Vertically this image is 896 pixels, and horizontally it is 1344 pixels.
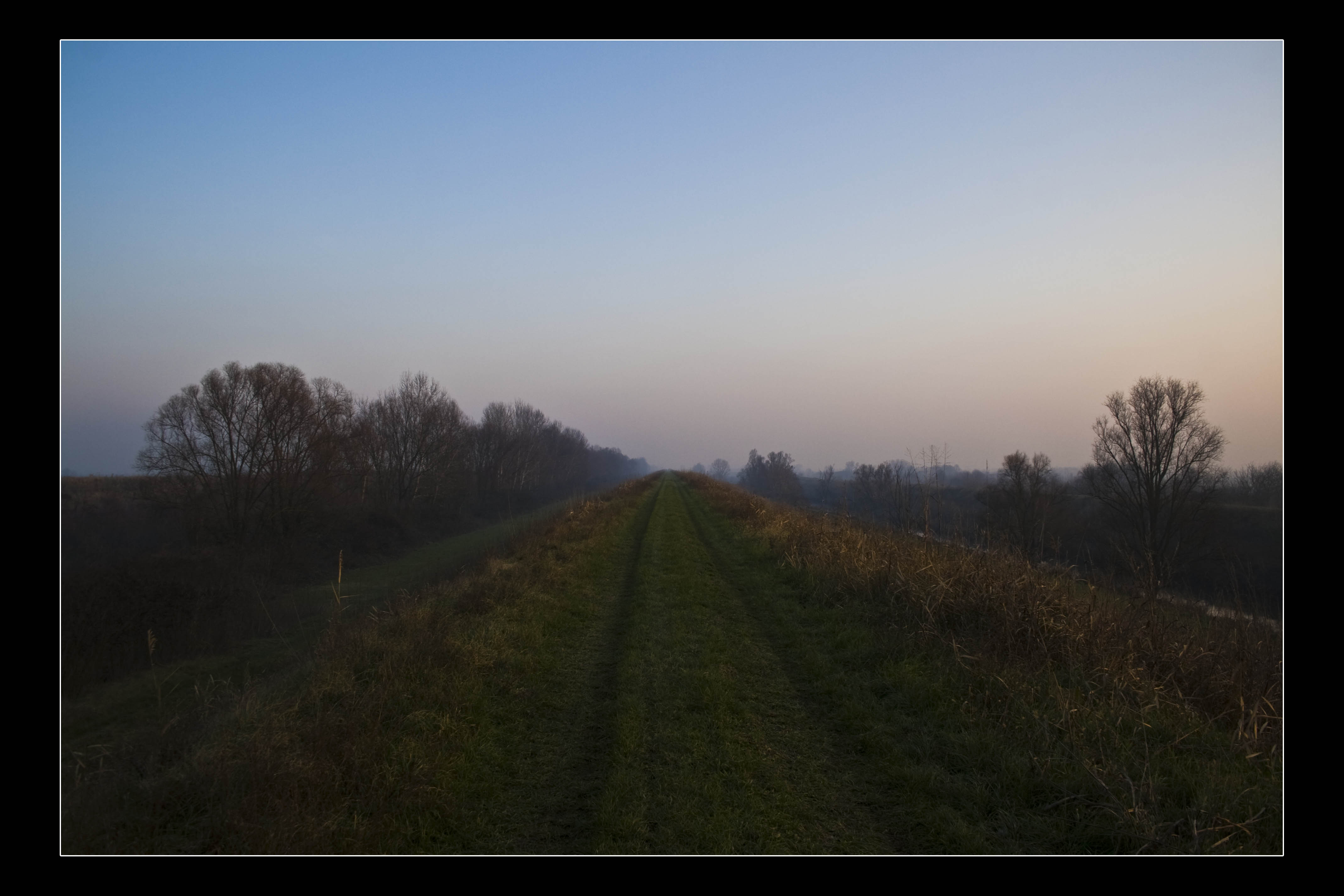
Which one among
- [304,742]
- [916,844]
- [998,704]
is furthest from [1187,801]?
[304,742]

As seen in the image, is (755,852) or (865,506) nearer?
(755,852)

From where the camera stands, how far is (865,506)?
2200 centimetres

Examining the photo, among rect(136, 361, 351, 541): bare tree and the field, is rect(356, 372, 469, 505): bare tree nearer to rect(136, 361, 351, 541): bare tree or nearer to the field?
rect(136, 361, 351, 541): bare tree

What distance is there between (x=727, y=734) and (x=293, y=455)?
81.2ft

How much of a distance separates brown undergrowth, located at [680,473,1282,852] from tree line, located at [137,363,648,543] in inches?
863

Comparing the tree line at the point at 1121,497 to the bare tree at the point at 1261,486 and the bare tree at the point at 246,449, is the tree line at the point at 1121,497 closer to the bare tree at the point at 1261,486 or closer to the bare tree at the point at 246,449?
the bare tree at the point at 1261,486

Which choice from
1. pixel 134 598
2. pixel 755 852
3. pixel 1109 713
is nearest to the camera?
pixel 755 852

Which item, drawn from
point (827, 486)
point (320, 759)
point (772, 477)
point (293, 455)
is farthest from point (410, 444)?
point (772, 477)

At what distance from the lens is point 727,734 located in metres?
5.25

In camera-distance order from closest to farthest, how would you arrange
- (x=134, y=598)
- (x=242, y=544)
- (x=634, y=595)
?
(x=134, y=598) → (x=634, y=595) → (x=242, y=544)

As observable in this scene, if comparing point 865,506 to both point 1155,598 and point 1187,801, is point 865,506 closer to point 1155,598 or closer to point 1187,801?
point 1155,598

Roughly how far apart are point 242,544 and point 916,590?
2178 centimetres

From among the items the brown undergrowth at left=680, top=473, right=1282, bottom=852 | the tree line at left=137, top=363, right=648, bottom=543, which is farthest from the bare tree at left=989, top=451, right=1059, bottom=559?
the tree line at left=137, top=363, right=648, bottom=543

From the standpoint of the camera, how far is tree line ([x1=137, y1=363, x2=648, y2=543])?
66.6 feet
